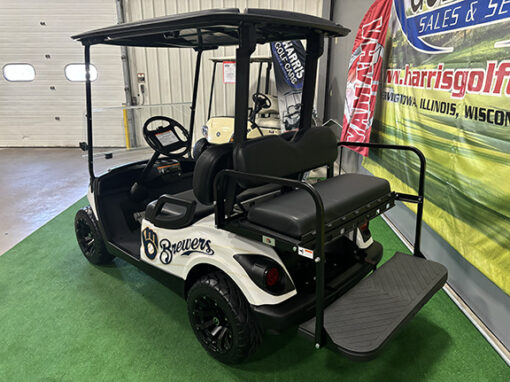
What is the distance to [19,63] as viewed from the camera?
7.70 meters

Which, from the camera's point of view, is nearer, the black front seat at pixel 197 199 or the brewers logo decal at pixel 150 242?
the black front seat at pixel 197 199

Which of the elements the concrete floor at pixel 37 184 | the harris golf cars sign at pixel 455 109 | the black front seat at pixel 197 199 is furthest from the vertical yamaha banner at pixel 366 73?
the black front seat at pixel 197 199

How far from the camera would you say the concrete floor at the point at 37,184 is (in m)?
3.70

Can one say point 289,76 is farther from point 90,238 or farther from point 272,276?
point 272,276

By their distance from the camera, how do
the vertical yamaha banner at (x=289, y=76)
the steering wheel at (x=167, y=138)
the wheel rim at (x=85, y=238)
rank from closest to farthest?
the steering wheel at (x=167, y=138), the wheel rim at (x=85, y=238), the vertical yamaha banner at (x=289, y=76)

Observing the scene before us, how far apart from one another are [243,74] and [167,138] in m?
1.27

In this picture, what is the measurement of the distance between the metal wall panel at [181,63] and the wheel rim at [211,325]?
606cm

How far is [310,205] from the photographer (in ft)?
5.56

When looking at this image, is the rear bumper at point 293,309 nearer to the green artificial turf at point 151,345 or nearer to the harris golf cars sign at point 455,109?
the green artificial turf at point 151,345

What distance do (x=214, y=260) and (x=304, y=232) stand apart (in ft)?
1.78

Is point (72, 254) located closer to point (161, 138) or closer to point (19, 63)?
point (161, 138)

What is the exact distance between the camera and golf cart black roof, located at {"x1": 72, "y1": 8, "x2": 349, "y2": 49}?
4.98 feet

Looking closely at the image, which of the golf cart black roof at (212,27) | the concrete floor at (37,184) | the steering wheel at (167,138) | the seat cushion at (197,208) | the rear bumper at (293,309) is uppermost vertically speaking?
the golf cart black roof at (212,27)

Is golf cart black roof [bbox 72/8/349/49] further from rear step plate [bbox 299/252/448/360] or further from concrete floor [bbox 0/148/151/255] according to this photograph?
rear step plate [bbox 299/252/448/360]
